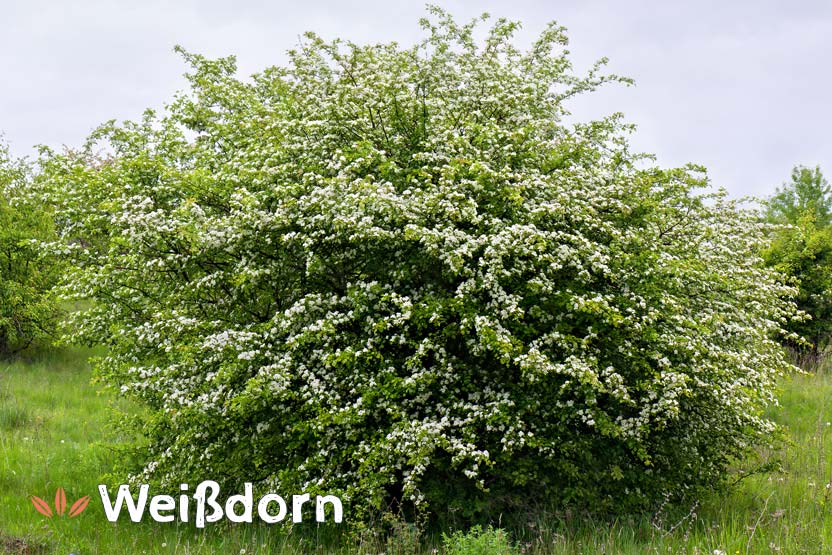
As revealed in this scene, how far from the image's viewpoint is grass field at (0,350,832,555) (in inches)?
284

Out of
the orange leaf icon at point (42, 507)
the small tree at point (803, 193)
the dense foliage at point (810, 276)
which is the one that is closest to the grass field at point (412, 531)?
the orange leaf icon at point (42, 507)

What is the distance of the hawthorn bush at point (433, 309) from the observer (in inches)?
300

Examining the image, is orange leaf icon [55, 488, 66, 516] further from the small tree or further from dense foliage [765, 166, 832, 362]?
the small tree

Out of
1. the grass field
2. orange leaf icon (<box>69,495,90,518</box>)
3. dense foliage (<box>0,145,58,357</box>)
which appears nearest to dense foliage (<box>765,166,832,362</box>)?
the grass field

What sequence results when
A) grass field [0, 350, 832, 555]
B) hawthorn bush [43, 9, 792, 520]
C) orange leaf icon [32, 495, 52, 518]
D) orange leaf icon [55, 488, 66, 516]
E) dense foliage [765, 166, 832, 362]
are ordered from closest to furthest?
grass field [0, 350, 832, 555] → hawthorn bush [43, 9, 792, 520] → orange leaf icon [32, 495, 52, 518] → orange leaf icon [55, 488, 66, 516] → dense foliage [765, 166, 832, 362]

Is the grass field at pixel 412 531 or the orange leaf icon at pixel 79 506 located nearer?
the grass field at pixel 412 531

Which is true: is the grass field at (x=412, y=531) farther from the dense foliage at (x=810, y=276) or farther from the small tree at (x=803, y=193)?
the small tree at (x=803, y=193)

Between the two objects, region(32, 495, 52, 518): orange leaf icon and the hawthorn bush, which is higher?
the hawthorn bush

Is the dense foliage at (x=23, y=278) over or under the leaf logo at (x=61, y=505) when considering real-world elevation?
over

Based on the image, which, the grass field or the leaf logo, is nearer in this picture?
the grass field

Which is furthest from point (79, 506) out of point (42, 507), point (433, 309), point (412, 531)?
point (433, 309)

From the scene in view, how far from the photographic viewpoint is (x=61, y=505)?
969cm

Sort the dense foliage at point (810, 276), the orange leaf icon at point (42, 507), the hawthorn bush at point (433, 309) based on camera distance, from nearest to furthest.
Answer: the hawthorn bush at point (433, 309)
the orange leaf icon at point (42, 507)
the dense foliage at point (810, 276)

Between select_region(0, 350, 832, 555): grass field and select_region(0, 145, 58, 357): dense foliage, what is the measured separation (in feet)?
18.1
